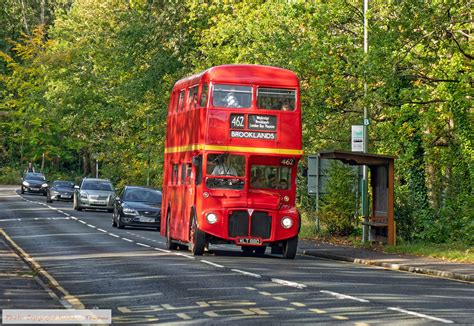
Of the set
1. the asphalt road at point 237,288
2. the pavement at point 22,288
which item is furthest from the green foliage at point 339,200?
the pavement at point 22,288

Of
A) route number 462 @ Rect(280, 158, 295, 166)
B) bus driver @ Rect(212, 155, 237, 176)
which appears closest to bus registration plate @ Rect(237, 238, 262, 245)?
bus driver @ Rect(212, 155, 237, 176)

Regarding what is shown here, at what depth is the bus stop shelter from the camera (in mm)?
32000

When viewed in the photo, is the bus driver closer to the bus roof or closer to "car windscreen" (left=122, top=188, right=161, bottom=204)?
the bus roof

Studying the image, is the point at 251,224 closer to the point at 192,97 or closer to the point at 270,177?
the point at 270,177

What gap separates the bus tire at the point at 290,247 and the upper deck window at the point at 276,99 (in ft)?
10.9

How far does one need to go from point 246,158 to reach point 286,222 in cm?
189

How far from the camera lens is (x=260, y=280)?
68.9ft

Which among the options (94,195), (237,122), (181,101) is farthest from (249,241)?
(94,195)

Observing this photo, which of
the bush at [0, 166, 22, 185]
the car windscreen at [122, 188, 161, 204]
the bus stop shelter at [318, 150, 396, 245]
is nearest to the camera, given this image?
the bus stop shelter at [318, 150, 396, 245]

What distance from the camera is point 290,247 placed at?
28797 mm

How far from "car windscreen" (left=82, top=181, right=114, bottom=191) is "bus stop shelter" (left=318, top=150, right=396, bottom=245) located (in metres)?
26.2

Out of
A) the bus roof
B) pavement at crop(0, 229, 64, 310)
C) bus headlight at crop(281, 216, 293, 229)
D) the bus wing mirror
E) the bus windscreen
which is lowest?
pavement at crop(0, 229, 64, 310)

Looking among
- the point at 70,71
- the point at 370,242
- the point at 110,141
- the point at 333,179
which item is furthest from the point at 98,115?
the point at 370,242

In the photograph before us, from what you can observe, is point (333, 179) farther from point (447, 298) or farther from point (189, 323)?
point (189, 323)
